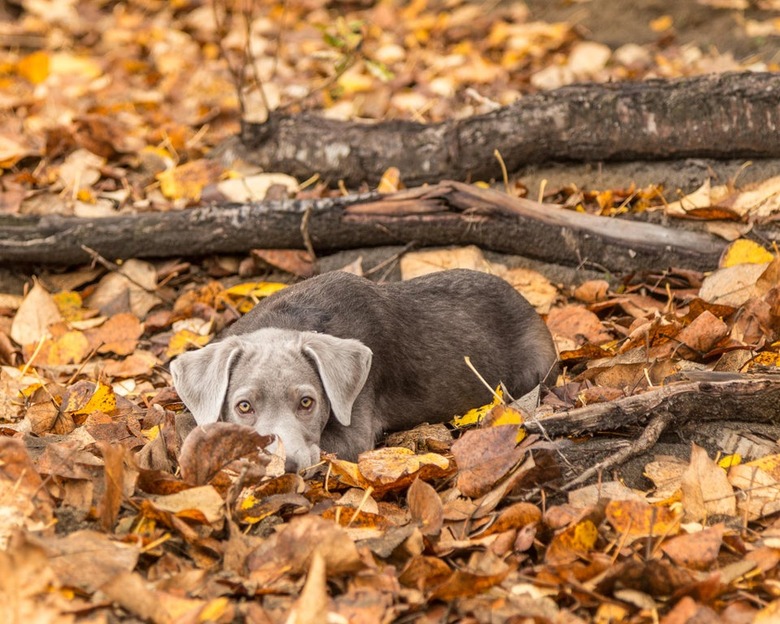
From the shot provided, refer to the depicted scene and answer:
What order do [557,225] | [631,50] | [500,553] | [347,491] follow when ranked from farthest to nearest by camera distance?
[631,50] < [557,225] < [347,491] < [500,553]

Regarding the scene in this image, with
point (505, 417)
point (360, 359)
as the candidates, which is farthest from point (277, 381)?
point (505, 417)

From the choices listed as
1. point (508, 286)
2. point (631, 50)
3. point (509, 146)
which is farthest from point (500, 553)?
point (631, 50)

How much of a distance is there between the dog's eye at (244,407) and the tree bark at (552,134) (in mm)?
3012

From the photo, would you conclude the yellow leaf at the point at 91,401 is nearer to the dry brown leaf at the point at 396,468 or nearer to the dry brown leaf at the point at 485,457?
the dry brown leaf at the point at 396,468

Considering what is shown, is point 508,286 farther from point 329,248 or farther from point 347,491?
point 347,491

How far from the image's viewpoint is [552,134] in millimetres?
6637

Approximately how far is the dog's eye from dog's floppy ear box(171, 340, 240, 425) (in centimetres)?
8

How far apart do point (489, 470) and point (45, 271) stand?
4107 mm

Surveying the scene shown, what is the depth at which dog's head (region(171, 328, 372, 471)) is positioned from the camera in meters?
4.43

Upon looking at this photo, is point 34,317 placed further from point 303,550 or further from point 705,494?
point 705,494

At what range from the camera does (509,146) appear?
6.74 metres

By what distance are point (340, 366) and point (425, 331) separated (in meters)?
0.85

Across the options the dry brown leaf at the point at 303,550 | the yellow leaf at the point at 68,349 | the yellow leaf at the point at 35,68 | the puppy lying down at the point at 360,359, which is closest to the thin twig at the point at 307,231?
the puppy lying down at the point at 360,359

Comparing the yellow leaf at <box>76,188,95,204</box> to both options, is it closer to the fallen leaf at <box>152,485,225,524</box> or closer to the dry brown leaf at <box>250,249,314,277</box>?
the dry brown leaf at <box>250,249,314,277</box>
